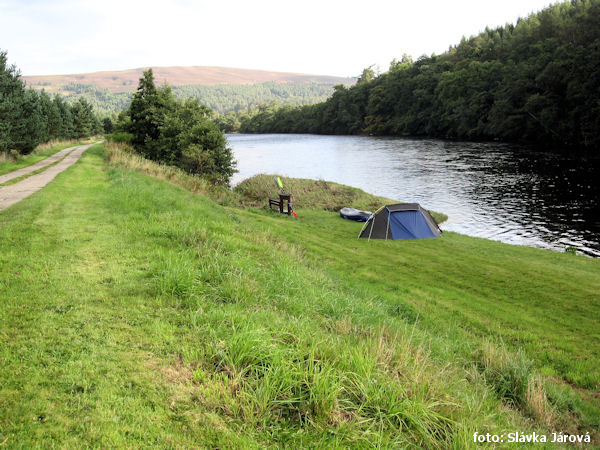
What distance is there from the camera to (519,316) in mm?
9875

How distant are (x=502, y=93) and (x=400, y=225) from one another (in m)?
60.9

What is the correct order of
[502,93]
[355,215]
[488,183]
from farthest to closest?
1. [502,93]
2. [488,183]
3. [355,215]

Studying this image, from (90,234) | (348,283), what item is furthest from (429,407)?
(90,234)

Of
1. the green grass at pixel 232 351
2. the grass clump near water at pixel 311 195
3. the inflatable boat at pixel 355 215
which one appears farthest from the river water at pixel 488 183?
the green grass at pixel 232 351

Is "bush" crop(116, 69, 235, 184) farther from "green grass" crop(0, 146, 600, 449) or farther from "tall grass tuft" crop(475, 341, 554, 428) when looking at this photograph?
"tall grass tuft" crop(475, 341, 554, 428)

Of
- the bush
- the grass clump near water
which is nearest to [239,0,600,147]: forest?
the grass clump near water

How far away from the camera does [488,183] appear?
3769 cm

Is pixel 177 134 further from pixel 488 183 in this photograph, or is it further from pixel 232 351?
pixel 232 351

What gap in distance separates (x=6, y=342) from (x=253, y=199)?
28177 millimetres

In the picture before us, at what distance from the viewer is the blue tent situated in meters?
20.5

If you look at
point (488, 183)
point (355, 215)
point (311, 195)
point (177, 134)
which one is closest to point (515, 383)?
point (355, 215)

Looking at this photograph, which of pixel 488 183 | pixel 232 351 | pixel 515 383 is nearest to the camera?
pixel 232 351

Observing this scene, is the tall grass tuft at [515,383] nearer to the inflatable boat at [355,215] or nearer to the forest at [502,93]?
the inflatable boat at [355,215]

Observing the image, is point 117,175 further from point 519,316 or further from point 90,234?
point 519,316
